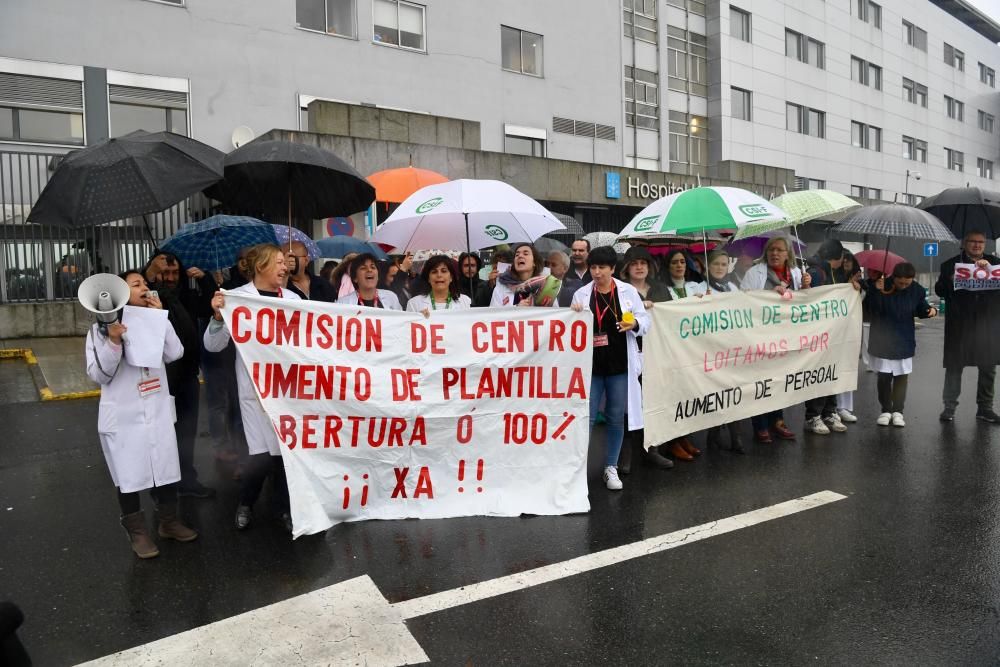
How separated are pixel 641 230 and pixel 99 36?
49.7 feet

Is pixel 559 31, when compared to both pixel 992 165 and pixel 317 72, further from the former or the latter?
pixel 992 165

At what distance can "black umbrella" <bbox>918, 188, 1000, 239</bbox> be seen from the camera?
8250 millimetres

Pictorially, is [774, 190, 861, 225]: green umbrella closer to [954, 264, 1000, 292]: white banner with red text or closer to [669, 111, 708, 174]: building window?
[954, 264, 1000, 292]: white banner with red text

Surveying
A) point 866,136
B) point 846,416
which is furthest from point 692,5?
point 846,416

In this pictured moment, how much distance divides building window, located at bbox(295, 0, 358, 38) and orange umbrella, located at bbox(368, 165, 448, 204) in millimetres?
11762

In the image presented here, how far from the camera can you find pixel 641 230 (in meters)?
6.49

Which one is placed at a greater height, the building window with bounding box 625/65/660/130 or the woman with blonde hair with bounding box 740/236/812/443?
the building window with bounding box 625/65/660/130

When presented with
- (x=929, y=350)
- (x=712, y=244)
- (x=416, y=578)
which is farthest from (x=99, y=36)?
(x=929, y=350)

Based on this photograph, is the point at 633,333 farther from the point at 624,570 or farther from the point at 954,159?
the point at 954,159

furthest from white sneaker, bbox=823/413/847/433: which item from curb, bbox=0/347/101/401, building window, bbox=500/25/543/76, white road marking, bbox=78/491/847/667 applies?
building window, bbox=500/25/543/76

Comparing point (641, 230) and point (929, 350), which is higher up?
point (641, 230)

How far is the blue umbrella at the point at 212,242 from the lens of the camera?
20.1ft

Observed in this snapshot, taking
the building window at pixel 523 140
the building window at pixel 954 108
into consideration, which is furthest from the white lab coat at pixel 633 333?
the building window at pixel 954 108

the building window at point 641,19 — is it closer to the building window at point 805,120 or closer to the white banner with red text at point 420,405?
the building window at point 805,120
